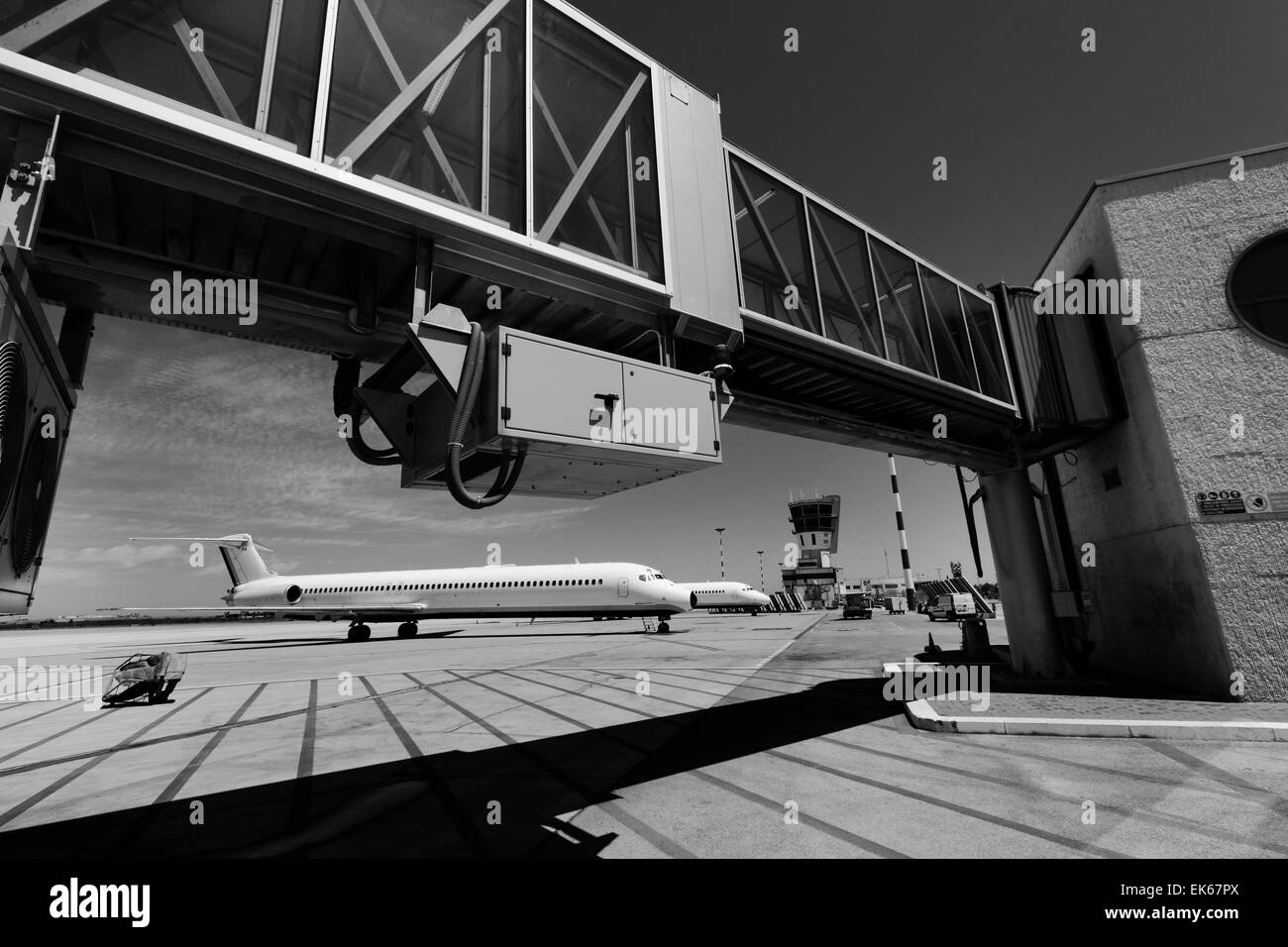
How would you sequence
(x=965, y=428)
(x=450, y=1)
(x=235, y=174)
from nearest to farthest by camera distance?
(x=235, y=174)
(x=450, y=1)
(x=965, y=428)

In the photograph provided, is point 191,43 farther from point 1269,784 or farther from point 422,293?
point 1269,784

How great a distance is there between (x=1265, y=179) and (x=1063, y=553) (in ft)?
27.5

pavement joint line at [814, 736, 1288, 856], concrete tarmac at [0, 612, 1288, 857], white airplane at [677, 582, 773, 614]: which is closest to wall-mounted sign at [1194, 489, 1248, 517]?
concrete tarmac at [0, 612, 1288, 857]

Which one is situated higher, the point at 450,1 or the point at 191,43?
the point at 450,1

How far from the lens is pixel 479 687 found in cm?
Answer: 1422

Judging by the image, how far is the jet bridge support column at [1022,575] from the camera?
41.9ft

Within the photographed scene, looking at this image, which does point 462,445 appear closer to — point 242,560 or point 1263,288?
point 1263,288

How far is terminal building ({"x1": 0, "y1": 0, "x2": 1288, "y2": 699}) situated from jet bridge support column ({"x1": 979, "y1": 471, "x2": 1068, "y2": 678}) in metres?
2.63

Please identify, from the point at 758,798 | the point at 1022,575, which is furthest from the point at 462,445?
the point at 1022,575

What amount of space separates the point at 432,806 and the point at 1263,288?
54.3ft

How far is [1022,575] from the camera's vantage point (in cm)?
1315

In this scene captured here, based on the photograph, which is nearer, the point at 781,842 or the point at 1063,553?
the point at 781,842

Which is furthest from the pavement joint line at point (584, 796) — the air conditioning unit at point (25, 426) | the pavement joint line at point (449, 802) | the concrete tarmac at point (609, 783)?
the air conditioning unit at point (25, 426)
